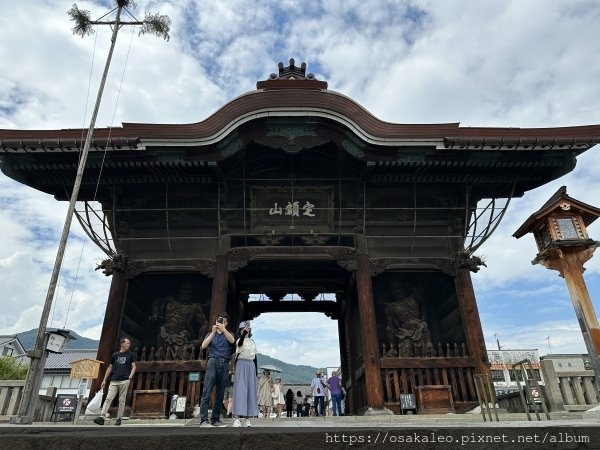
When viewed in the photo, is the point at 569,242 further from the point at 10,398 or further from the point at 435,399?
the point at 10,398

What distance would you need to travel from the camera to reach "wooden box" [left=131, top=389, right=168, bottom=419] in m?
10.1

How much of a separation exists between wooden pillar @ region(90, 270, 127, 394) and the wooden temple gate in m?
0.05

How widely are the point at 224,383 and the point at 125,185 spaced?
818cm

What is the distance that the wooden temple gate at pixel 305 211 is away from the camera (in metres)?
10.9

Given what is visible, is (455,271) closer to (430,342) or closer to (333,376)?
(430,342)

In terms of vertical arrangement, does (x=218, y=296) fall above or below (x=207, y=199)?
below

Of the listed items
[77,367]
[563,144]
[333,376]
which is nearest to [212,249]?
[77,367]

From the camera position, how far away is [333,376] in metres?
13.1

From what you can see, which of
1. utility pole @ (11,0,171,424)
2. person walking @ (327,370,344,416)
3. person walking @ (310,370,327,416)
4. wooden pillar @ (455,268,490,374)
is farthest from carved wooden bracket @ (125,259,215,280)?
wooden pillar @ (455,268,490,374)

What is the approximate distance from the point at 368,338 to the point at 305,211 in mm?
4284

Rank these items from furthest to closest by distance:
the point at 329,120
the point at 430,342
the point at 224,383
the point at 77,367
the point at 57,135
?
the point at 430,342 → the point at 329,120 → the point at 57,135 → the point at 77,367 → the point at 224,383

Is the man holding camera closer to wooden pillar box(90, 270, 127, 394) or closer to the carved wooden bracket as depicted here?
the carved wooden bracket

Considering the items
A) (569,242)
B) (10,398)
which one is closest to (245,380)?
(10,398)

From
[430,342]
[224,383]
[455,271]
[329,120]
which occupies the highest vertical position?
[329,120]
